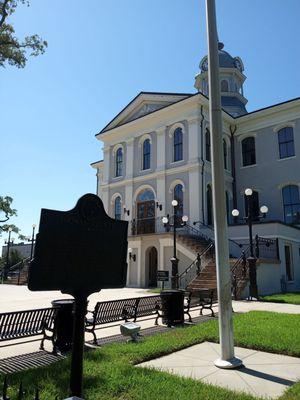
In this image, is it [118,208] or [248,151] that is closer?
[248,151]

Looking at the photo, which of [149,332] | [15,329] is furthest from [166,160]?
[15,329]

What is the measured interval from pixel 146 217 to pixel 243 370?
22945 mm

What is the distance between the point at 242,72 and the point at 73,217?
3733cm

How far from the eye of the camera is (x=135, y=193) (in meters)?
29.9

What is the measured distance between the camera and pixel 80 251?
3.97m

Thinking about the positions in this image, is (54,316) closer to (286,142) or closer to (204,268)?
(204,268)

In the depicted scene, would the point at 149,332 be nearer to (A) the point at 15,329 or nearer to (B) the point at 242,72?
(A) the point at 15,329

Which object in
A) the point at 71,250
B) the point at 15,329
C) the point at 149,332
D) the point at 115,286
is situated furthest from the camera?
the point at 149,332

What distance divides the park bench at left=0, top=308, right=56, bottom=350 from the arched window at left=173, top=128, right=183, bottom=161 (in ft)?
69.4

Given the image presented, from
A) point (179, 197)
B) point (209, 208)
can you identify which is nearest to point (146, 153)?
point (179, 197)

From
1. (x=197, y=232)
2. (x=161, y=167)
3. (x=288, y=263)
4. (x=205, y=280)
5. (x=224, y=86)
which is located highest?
(x=224, y=86)

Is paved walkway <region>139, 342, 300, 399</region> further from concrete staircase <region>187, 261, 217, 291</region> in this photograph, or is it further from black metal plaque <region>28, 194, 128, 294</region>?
concrete staircase <region>187, 261, 217, 291</region>

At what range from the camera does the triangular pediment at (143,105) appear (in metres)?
29.3

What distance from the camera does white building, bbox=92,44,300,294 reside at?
2298cm
